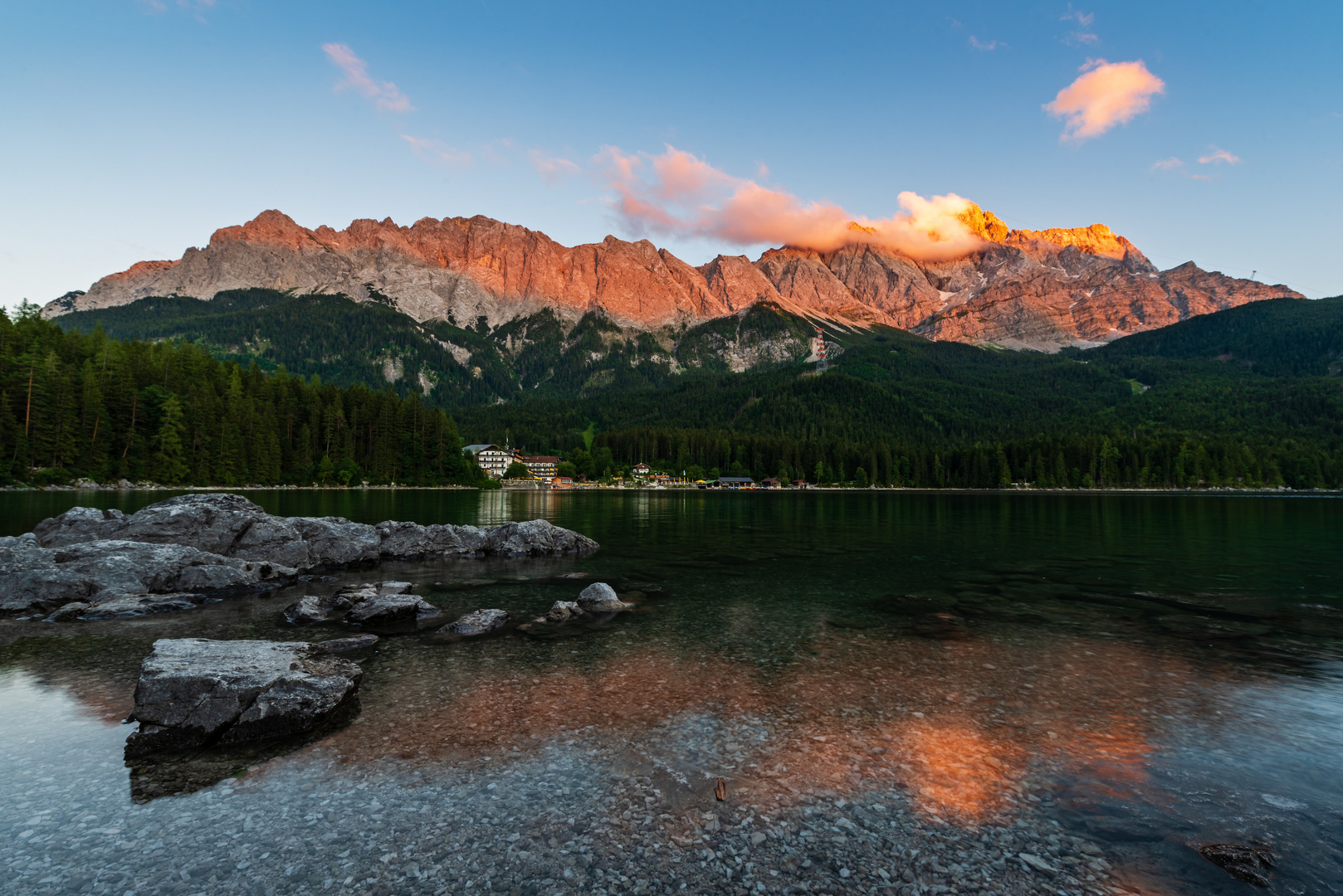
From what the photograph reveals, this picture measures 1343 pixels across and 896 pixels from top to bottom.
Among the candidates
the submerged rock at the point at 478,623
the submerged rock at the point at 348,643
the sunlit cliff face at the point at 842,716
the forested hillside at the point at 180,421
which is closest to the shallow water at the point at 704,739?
the sunlit cliff face at the point at 842,716

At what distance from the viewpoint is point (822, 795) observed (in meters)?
11.5

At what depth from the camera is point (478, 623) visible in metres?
24.9

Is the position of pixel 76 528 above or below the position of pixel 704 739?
above

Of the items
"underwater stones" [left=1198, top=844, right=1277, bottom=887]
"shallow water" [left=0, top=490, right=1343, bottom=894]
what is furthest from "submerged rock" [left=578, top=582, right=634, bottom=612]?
"underwater stones" [left=1198, top=844, right=1277, bottom=887]

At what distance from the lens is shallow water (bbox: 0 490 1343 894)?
31.5 ft

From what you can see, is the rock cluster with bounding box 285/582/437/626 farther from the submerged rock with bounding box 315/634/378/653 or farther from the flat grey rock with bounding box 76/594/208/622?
the flat grey rock with bounding box 76/594/208/622

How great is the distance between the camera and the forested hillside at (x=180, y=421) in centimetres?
11069

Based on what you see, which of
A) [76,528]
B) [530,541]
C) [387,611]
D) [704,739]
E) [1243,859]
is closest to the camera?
[1243,859]

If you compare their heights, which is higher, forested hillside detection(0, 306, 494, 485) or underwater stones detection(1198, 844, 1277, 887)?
forested hillside detection(0, 306, 494, 485)

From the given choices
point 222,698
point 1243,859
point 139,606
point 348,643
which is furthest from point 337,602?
point 1243,859

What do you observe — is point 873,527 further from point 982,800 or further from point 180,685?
point 180,685

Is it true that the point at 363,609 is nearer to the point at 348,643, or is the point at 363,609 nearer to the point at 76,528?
the point at 348,643

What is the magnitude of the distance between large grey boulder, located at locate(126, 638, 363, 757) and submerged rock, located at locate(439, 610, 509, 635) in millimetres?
8281

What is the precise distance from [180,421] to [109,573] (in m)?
130
